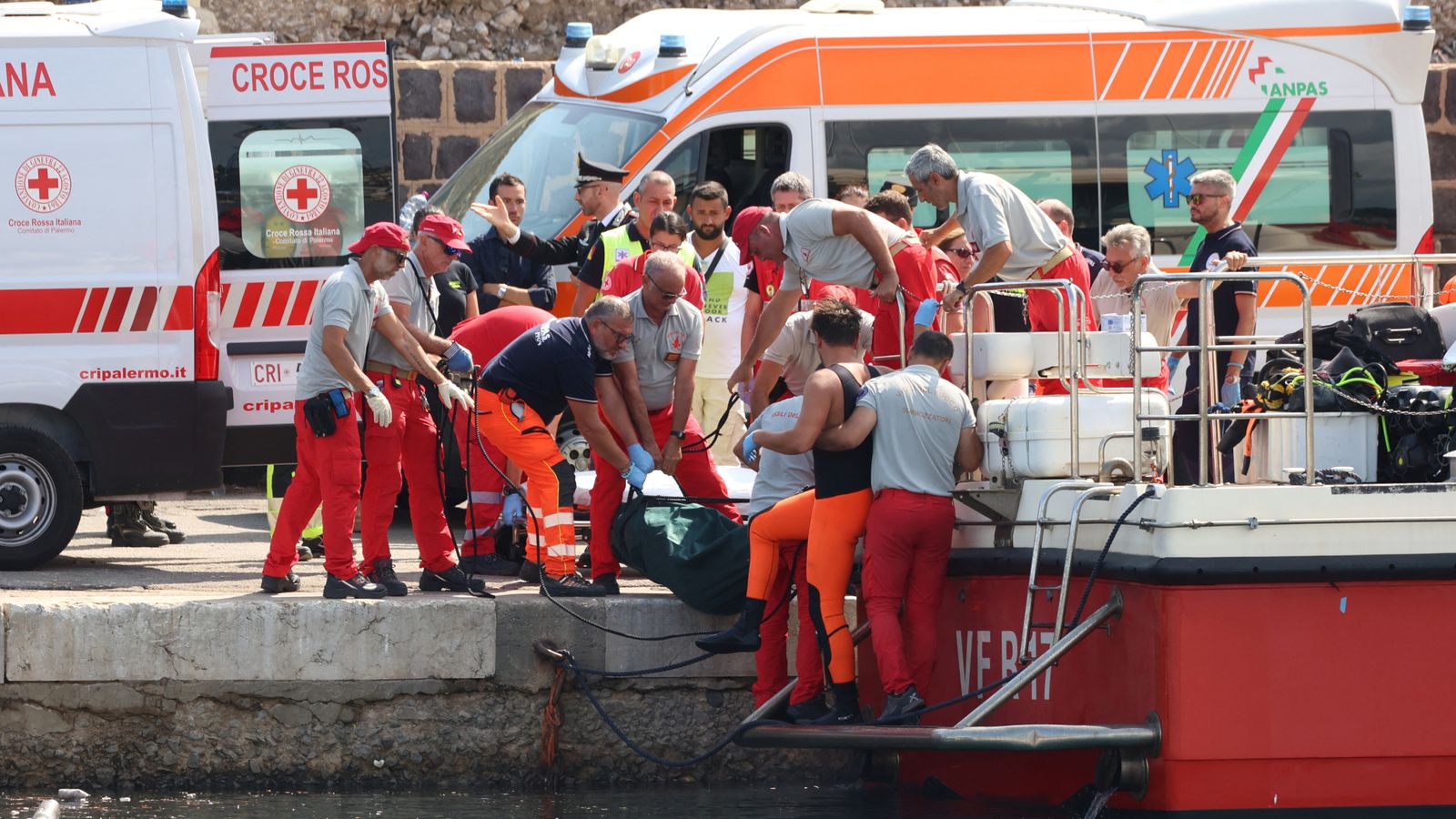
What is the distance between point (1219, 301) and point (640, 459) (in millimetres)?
2748

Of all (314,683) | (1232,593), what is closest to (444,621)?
(314,683)

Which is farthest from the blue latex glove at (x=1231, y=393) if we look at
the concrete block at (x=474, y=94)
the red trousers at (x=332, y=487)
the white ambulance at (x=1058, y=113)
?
the concrete block at (x=474, y=94)

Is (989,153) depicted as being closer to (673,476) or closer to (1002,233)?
(1002,233)

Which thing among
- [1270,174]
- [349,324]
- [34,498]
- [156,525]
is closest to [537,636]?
[349,324]

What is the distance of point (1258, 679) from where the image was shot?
6711mm

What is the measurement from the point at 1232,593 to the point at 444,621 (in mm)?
3230

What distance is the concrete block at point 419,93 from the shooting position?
14930 millimetres

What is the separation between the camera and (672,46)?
11477mm

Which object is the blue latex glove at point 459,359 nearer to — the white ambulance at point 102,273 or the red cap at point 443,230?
the red cap at point 443,230

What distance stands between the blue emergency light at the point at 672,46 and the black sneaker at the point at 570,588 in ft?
13.1

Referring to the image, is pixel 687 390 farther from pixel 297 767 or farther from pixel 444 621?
pixel 297 767

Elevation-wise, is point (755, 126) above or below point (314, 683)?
above

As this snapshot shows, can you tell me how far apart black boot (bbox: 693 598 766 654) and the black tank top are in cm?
63

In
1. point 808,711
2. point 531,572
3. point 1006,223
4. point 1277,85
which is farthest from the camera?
point 1277,85
